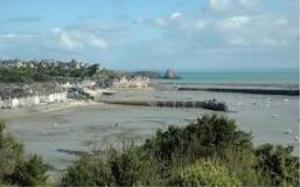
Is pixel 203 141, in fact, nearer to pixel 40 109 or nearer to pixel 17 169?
pixel 17 169

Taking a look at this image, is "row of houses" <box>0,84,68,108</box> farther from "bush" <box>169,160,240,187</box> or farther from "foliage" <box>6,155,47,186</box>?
"bush" <box>169,160,240,187</box>

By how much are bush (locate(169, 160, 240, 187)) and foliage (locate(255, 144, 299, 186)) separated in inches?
184

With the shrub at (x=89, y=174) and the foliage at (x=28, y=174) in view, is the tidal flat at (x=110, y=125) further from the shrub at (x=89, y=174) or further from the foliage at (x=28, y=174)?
the shrub at (x=89, y=174)

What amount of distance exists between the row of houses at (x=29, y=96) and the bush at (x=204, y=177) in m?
81.9

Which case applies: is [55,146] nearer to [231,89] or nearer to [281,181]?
[281,181]

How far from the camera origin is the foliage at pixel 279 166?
55.2ft

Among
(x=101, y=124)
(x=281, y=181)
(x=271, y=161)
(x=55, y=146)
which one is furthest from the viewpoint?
(x=101, y=124)

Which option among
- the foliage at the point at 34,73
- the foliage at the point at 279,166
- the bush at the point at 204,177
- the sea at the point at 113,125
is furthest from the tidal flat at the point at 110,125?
the foliage at the point at 34,73

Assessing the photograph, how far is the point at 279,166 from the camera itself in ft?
57.1

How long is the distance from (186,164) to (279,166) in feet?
11.7

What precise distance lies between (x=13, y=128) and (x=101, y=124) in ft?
30.0

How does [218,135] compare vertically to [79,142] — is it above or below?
above

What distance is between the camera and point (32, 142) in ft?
167

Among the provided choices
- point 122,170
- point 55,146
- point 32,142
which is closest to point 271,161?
point 122,170
